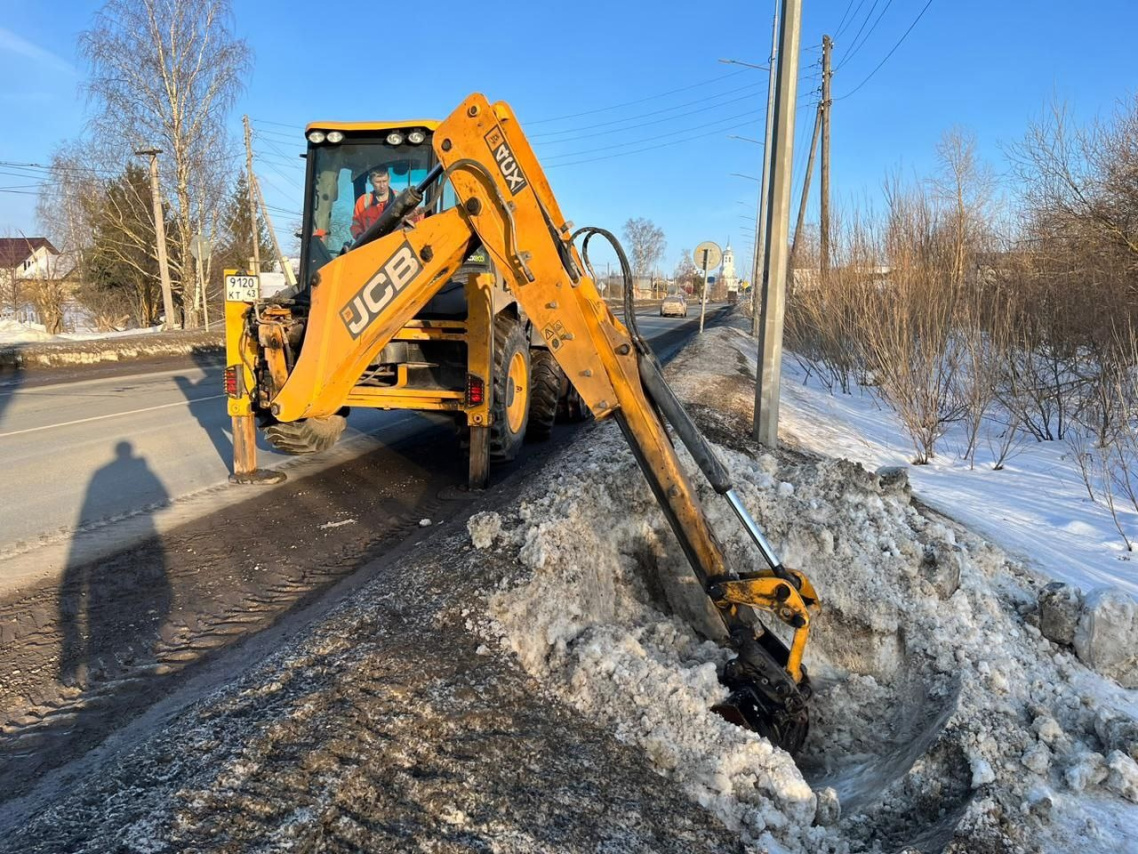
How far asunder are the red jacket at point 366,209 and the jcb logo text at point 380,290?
2.71 meters

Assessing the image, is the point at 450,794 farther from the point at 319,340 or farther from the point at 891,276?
the point at 891,276

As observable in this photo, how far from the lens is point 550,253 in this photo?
12.2ft

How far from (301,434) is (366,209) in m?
2.20

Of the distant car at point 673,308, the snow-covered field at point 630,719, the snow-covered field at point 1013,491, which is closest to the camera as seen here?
the snow-covered field at point 630,719

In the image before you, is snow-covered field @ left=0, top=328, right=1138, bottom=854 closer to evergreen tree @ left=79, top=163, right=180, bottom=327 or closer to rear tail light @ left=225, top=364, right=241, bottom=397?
rear tail light @ left=225, top=364, right=241, bottom=397

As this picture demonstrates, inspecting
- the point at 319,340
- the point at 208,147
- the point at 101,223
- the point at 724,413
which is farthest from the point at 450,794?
the point at 101,223

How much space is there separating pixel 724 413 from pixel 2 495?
23.3ft

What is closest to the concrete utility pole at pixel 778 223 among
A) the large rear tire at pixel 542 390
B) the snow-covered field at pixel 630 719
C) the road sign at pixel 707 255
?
the snow-covered field at pixel 630 719

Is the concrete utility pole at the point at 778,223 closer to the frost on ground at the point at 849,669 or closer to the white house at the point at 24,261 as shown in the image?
the frost on ground at the point at 849,669

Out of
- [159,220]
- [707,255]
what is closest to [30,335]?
[159,220]

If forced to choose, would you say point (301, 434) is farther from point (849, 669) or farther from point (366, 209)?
point (849, 669)

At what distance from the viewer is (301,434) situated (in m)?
6.23

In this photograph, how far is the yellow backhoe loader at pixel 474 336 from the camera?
125 inches

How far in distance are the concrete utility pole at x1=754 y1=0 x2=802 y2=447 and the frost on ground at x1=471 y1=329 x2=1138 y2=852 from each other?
1607 mm
